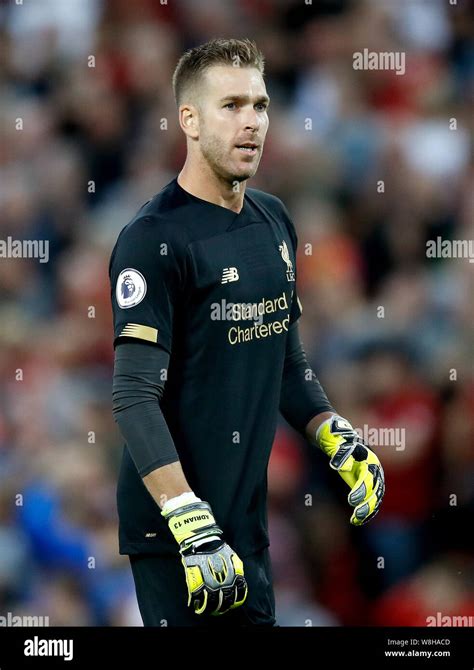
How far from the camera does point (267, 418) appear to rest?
2.96 m

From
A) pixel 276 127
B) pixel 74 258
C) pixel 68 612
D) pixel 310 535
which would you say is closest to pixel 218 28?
pixel 276 127

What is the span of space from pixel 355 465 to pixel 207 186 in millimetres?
809

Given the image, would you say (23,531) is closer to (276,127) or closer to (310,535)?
(310,535)

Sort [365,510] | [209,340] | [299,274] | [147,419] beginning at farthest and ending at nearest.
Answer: [299,274], [365,510], [209,340], [147,419]

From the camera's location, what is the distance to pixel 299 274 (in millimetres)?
4715

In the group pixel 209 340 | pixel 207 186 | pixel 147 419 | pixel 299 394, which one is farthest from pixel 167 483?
pixel 207 186

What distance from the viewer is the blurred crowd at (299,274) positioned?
4.44m

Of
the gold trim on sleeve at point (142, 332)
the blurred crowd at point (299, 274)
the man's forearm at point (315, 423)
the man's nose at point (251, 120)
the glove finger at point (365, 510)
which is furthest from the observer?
the blurred crowd at point (299, 274)

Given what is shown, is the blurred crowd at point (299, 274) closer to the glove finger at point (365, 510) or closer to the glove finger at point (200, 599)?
the glove finger at point (365, 510)

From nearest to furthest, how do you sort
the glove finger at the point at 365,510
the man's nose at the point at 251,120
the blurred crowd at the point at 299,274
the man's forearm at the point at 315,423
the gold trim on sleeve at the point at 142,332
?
the gold trim on sleeve at the point at 142,332 → the man's nose at the point at 251,120 → the glove finger at the point at 365,510 → the man's forearm at the point at 315,423 → the blurred crowd at the point at 299,274

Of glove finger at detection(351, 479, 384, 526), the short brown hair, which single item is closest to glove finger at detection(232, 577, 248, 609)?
glove finger at detection(351, 479, 384, 526)

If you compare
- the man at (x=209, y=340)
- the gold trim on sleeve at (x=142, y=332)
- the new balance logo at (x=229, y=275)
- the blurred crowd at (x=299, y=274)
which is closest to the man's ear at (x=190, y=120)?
the man at (x=209, y=340)

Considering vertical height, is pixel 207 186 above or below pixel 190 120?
below

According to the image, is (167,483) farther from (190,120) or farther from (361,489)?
(190,120)
